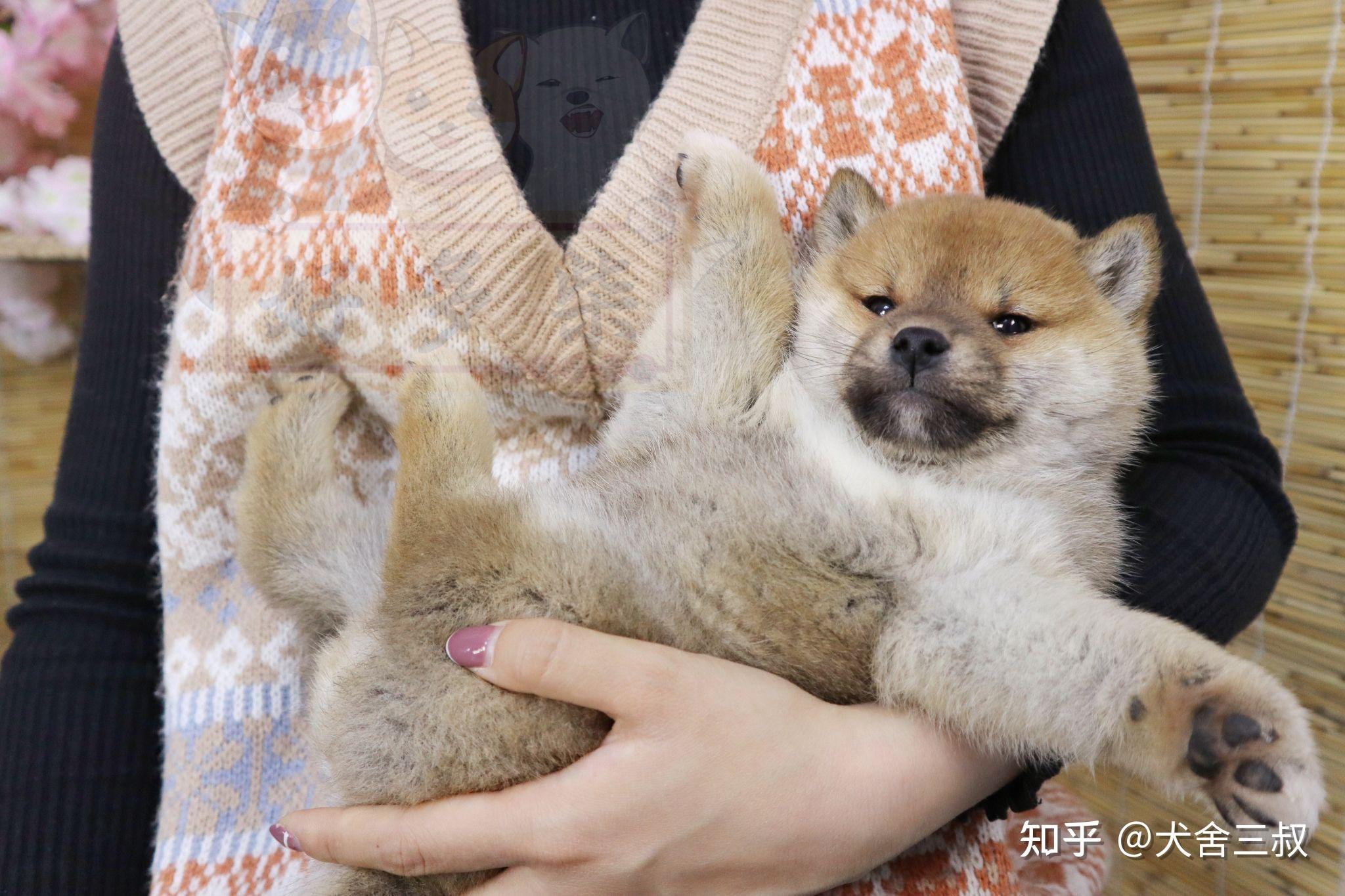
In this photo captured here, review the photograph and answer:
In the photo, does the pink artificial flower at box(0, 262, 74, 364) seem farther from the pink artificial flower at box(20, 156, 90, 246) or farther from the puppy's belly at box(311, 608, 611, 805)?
the puppy's belly at box(311, 608, 611, 805)

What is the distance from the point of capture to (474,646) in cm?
86

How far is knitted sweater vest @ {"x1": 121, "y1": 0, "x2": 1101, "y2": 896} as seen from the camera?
103 centimetres

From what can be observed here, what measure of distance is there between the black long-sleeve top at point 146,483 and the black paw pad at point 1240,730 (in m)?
0.35

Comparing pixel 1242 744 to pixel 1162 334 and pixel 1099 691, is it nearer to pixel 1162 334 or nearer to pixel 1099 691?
pixel 1099 691

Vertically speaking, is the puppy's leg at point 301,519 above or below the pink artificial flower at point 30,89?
below

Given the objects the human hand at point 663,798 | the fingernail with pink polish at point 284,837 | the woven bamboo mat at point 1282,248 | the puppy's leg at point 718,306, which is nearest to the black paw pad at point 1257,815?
the human hand at point 663,798

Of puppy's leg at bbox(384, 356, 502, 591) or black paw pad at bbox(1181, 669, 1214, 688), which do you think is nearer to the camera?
black paw pad at bbox(1181, 669, 1214, 688)

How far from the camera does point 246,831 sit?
1.07 metres

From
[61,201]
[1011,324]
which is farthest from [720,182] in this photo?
[61,201]

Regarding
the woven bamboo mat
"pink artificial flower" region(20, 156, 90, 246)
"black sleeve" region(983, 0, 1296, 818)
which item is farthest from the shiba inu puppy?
"pink artificial flower" region(20, 156, 90, 246)

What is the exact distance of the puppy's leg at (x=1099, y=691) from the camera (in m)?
0.73

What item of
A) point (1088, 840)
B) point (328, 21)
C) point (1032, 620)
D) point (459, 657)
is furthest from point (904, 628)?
point (328, 21)

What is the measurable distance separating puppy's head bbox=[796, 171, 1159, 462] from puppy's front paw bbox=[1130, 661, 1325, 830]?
14.7 inches

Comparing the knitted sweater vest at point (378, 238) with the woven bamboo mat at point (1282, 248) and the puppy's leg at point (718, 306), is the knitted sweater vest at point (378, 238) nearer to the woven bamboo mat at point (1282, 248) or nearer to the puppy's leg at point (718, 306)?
the puppy's leg at point (718, 306)
